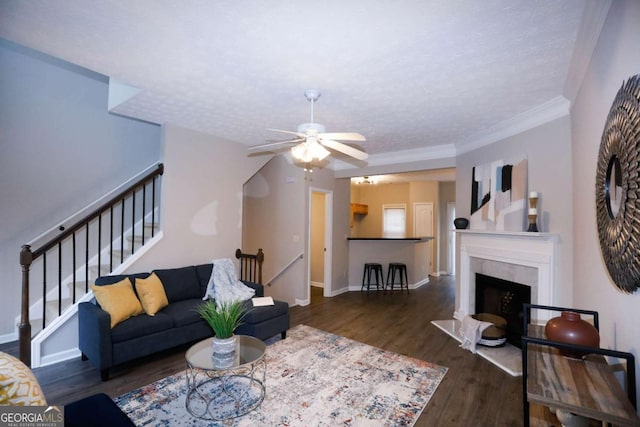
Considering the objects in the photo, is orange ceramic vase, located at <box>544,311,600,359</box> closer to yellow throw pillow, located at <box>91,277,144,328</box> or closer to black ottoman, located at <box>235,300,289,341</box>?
black ottoman, located at <box>235,300,289,341</box>

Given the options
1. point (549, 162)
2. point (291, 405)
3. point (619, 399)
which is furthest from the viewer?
point (549, 162)

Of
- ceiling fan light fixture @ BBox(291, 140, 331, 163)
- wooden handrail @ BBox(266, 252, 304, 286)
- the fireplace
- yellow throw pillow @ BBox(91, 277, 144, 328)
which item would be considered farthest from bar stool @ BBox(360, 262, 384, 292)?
yellow throw pillow @ BBox(91, 277, 144, 328)

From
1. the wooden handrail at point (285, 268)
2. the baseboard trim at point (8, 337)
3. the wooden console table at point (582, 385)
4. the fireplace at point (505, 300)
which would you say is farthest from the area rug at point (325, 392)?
the baseboard trim at point (8, 337)

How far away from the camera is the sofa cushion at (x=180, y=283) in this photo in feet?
12.0

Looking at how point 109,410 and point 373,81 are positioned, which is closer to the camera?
point 109,410

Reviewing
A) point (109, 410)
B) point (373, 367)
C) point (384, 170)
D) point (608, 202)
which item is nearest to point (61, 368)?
point (109, 410)

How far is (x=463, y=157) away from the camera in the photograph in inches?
184

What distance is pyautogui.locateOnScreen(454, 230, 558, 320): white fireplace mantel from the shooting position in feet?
10.5

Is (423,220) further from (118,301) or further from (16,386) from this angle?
(16,386)

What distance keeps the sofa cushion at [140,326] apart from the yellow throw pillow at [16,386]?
59.3 inches

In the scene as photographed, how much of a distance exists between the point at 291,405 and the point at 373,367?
1.02m

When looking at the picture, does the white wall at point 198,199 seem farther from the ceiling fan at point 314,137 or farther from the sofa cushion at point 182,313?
the ceiling fan at point 314,137

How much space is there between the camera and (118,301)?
2906mm

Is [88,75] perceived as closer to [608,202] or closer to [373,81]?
[373,81]
